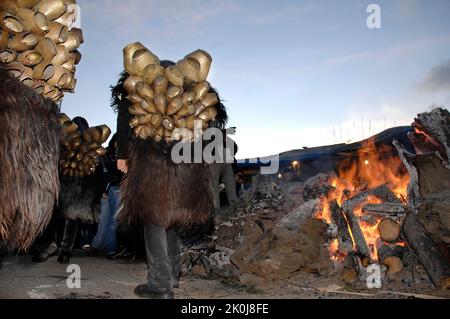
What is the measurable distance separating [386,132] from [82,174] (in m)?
12.2

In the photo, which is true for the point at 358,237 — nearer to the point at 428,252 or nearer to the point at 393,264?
the point at 393,264

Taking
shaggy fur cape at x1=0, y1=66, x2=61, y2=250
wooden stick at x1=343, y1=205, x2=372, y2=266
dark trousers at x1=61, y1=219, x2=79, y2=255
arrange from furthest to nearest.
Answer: dark trousers at x1=61, y1=219, x2=79, y2=255, wooden stick at x1=343, y1=205, x2=372, y2=266, shaggy fur cape at x1=0, y1=66, x2=61, y2=250

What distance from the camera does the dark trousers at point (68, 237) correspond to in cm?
522

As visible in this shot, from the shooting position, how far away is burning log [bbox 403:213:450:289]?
378 centimetres

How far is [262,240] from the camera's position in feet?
15.5

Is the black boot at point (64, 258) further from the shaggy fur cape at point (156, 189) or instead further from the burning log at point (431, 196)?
the burning log at point (431, 196)

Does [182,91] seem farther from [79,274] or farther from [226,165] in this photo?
[226,165]

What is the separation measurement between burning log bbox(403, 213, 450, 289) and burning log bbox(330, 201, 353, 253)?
0.68 meters

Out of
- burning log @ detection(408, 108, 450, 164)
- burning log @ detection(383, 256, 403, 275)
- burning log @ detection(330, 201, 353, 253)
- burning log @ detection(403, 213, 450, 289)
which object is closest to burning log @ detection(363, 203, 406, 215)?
burning log @ detection(403, 213, 450, 289)

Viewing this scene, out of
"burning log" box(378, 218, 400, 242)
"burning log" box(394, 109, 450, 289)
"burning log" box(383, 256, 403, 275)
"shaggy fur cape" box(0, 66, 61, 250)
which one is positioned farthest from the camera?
"burning log" box(378, 218, 400, 242)

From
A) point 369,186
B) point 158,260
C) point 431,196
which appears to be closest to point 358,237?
point 431,196

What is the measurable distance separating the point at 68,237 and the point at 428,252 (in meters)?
4.79

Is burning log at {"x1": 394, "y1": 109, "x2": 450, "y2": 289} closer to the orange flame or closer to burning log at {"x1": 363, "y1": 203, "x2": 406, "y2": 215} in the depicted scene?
burning log at {"x1": 363, "y1": 203, "x2": 406, "y2": 215}
